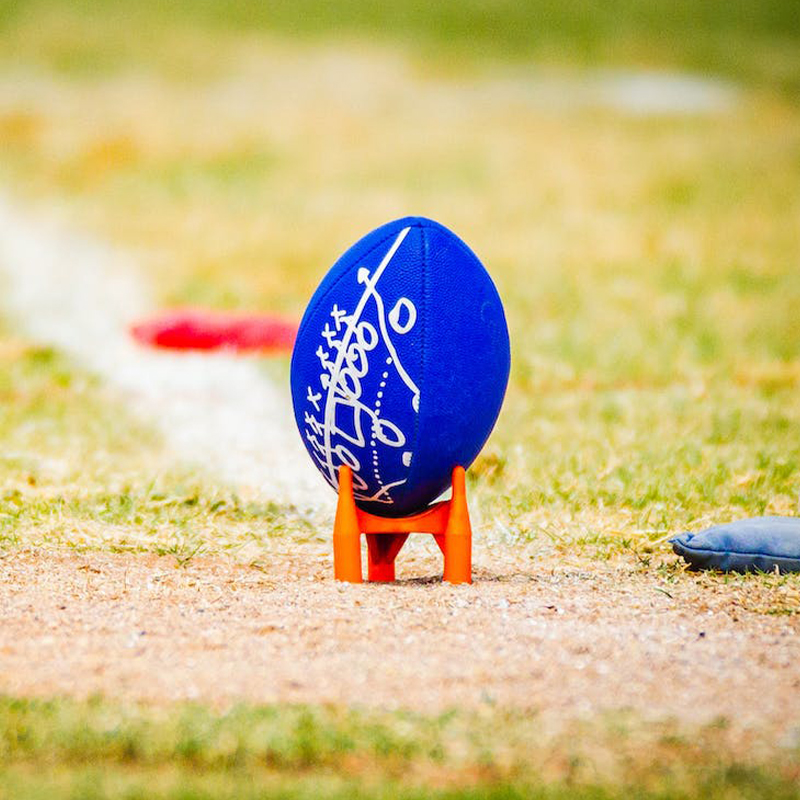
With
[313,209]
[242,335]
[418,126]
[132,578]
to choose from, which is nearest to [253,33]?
[418,126]

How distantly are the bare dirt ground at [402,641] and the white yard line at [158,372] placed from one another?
1498mm

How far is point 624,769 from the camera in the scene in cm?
307

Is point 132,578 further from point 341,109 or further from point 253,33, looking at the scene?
point 253,33

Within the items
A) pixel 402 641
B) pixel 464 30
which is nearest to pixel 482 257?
pixel 402 641

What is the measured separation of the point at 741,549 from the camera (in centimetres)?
479

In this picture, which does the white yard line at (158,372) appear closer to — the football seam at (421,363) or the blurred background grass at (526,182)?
the blurred background grass at (526,182)

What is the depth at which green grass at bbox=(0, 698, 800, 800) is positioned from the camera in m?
2.96

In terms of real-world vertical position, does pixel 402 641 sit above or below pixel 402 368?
below

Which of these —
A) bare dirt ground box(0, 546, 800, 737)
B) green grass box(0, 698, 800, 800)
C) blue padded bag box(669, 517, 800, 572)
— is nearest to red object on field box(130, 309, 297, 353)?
bare dirt ground box(0, 546, 800, 737)

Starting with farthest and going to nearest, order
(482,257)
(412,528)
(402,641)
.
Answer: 1. (482,257)
2. (412,528)
3. (402,641)

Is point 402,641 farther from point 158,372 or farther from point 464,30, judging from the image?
point 464,30

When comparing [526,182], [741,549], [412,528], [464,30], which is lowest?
[741,549]

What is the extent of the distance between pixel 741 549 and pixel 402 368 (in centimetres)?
138

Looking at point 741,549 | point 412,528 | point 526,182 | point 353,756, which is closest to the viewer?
point 353,756
